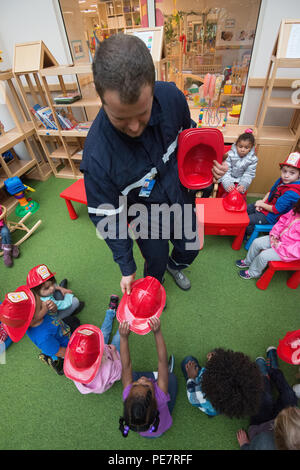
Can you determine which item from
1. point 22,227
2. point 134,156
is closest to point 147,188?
point 134,156

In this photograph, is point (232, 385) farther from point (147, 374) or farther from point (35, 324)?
point (35, 324)

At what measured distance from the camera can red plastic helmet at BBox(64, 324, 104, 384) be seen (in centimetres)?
132

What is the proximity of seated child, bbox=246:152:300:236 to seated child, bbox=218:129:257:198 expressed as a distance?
1.05ft

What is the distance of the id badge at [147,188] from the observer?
4.23 ft

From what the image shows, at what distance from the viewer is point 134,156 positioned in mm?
1142

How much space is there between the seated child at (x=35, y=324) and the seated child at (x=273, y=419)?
4.26 feet

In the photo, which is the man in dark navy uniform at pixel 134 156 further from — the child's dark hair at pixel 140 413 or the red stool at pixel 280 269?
the red stool at pixel 280 269

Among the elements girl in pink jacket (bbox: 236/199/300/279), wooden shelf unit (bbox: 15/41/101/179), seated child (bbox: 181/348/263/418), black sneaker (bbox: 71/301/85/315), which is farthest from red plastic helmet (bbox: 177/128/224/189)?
wooden shelf unit (bbox: 15/41/101/179)

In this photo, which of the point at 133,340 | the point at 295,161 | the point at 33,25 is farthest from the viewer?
the point at 33,25

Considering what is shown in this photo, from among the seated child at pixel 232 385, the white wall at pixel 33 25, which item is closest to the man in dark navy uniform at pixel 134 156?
the seated child at pixel 232 385

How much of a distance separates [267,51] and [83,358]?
3.61m

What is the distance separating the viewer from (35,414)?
1.61m

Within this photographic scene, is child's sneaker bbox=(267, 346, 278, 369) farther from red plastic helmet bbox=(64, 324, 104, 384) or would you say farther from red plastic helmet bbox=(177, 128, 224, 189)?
red plastic helmet bbox=(177, 128, 224, 189)
